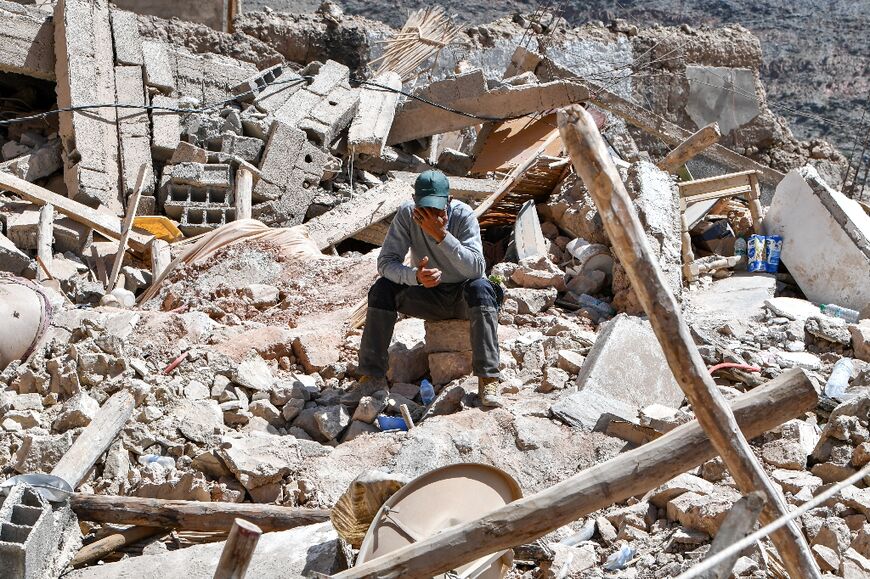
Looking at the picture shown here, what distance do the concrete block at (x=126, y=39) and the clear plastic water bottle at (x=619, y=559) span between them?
9.22 metres

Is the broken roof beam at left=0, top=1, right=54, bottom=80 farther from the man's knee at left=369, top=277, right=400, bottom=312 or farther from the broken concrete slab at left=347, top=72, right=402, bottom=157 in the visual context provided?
the man's knee at left=369, top=277, right=400, bottom=312

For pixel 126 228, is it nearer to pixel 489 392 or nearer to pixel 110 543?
pixel 489 392

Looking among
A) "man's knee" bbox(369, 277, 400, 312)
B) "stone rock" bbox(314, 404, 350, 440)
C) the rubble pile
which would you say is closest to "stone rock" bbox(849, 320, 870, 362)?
the rubble pile

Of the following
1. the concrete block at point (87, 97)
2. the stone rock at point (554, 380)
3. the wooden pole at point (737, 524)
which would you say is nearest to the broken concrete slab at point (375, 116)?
the concrete block at point (87, 97)

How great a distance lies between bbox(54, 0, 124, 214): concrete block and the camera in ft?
34.5

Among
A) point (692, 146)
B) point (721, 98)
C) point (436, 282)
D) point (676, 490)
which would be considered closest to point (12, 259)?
point (436, 282)

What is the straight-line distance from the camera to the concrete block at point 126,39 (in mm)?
11609

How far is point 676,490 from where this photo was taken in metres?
4.68

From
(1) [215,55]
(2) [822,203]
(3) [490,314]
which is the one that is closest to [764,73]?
(1) [215,55]

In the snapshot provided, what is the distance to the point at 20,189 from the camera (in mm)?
9898

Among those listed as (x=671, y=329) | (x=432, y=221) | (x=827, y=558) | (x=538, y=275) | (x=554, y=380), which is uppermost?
(x=671, y=329)

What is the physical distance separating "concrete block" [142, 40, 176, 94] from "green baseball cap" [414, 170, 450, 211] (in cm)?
691

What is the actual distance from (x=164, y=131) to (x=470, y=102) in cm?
366

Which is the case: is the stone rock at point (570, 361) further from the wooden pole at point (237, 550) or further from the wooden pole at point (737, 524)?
the wooden pole at point (237, 550)
